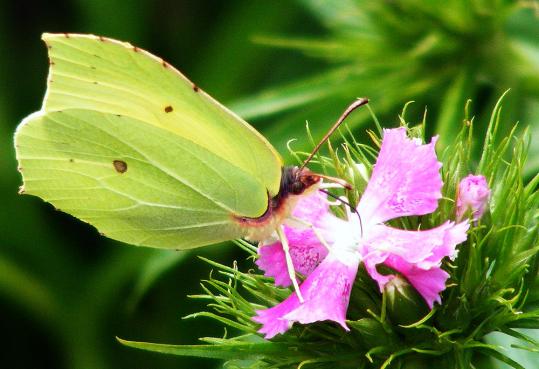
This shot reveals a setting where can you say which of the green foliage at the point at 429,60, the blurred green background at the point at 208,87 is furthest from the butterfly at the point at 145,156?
the green foliage at the point at 429,60

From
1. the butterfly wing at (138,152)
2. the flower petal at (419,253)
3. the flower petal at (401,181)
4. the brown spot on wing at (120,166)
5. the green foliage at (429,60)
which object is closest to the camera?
the flower petal at (419,253)

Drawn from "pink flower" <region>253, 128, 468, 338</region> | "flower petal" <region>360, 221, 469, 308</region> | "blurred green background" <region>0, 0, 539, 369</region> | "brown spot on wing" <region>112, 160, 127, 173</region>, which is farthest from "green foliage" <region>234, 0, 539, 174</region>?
"flower petal" <region>360, 221, 469, 308</region>

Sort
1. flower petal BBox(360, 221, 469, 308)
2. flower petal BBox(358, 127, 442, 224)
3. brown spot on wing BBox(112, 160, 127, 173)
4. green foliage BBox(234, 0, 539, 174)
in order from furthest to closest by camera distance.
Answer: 1. green foliage BBox(234, 0, 539, 174)
2. brown spot on wing BBox(112, 160, 127, 173)
3. flower petal BBox(358, 127, 442, 224)
4. flower petal BBox(360, 221, 469, 308)

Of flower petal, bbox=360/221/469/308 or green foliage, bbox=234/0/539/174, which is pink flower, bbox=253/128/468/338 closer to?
flower petal, bbox=360/221/469/308

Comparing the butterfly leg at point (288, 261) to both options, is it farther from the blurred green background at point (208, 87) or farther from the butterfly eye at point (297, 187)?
the blurred green background at point (208, 87)

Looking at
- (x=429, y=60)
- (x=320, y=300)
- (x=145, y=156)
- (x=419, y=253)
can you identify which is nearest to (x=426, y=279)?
(x=419, y=253)

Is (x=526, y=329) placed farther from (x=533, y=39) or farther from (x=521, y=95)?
(x=533, y=39)
